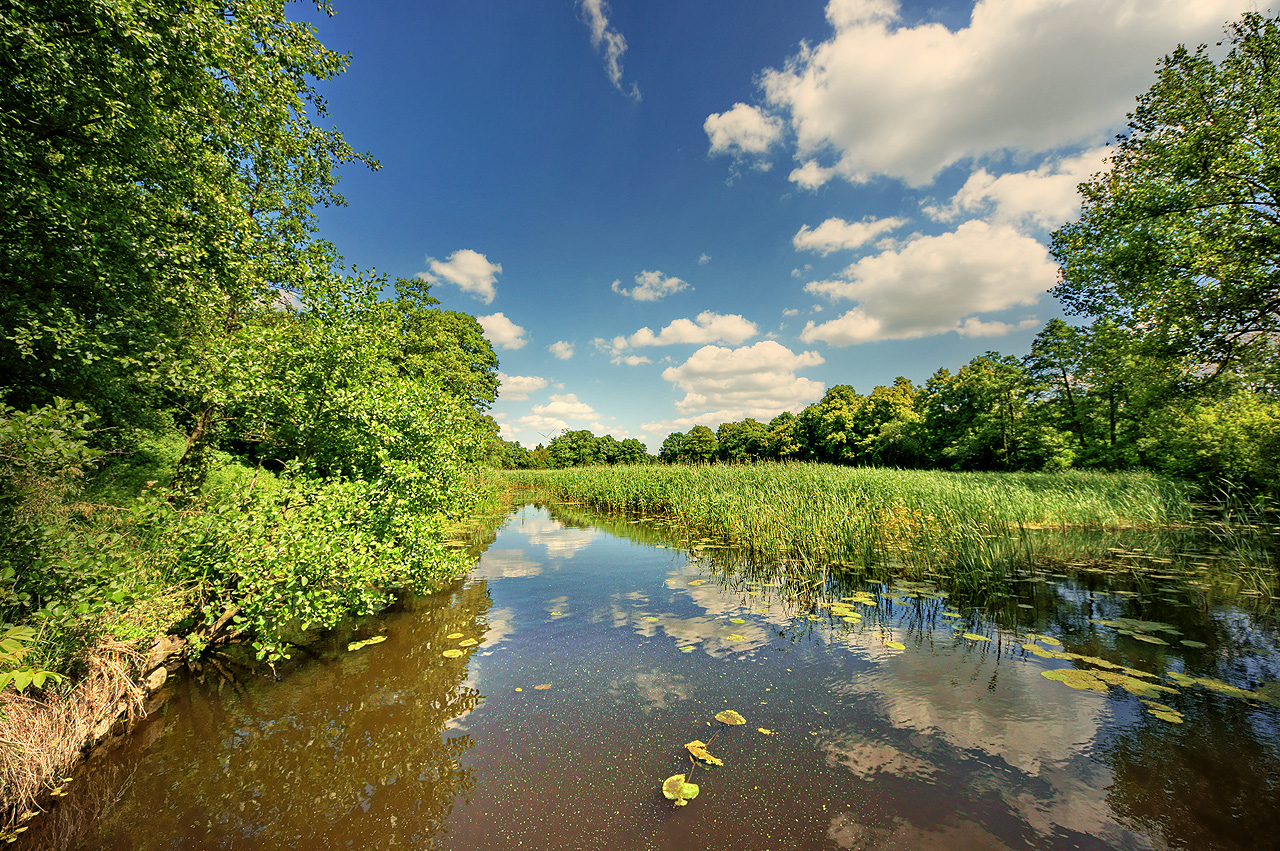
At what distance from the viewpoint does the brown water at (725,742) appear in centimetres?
269

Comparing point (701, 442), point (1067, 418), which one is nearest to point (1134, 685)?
point (1067, 418)

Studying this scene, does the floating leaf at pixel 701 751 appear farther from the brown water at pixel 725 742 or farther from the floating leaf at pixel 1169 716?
the floating leaf at pixel 1169 716

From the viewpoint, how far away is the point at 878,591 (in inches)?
292

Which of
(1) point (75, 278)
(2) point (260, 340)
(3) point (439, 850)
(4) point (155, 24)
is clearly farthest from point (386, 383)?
(3) point (439, 850)

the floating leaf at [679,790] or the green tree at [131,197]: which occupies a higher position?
the green tree at [131,197]

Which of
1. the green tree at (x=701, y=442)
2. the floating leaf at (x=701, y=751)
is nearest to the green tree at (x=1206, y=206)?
the floating leaf at (x=701, y=751)

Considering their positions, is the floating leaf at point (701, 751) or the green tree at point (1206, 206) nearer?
the floating leaf at point (701, 751)

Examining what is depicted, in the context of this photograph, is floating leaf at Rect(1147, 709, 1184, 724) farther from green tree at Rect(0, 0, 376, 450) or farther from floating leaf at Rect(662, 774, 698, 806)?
green tree at Rect(0, 0, 376, 450)

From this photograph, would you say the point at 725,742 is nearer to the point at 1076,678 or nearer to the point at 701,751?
the point at 701,751

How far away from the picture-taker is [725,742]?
353 cm

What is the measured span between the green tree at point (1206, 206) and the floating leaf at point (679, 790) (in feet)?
56.0

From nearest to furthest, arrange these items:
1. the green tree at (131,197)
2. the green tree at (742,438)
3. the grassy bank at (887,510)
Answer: the green tree at (131,197), the grassy bank at (887,510), the green tree at (742,438)

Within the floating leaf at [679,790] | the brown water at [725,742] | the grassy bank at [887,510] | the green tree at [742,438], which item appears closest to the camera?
the brown water at [725,742]

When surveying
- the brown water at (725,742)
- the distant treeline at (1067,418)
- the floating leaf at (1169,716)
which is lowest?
the brown water at (725,742)
